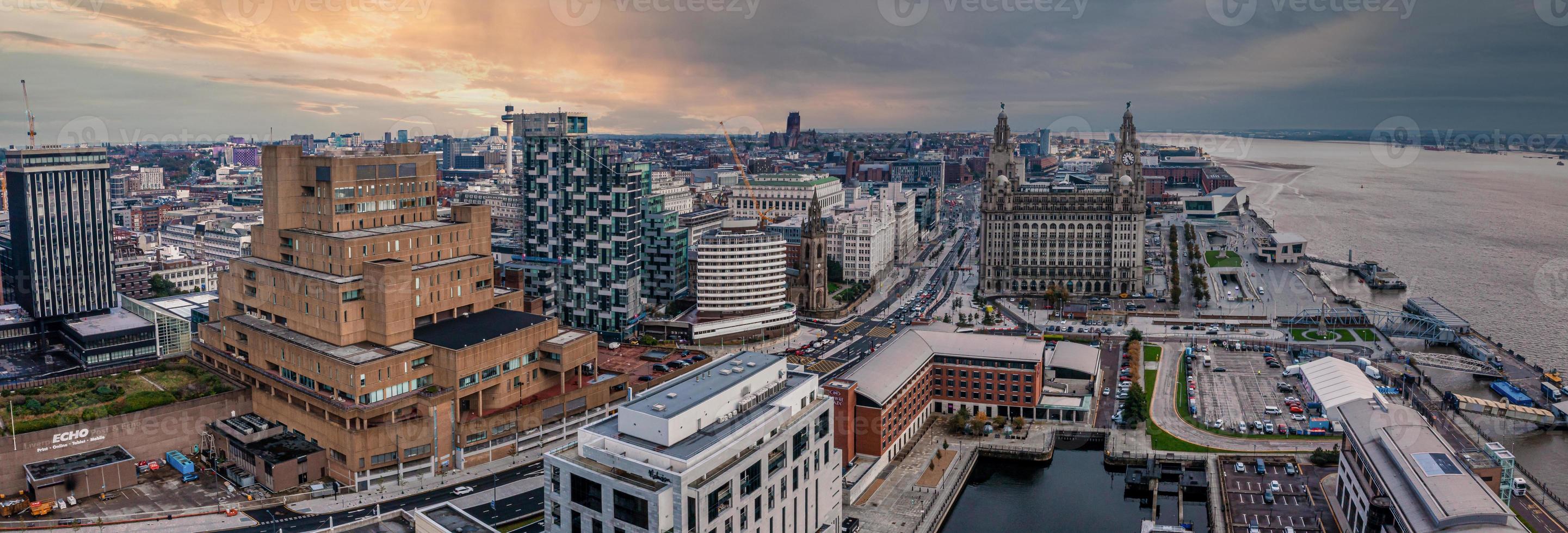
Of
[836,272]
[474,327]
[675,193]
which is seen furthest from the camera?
[675,193]

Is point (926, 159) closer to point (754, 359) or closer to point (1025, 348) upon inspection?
point (1025, 348)

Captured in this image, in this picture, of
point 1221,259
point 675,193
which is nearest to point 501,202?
point 675,193

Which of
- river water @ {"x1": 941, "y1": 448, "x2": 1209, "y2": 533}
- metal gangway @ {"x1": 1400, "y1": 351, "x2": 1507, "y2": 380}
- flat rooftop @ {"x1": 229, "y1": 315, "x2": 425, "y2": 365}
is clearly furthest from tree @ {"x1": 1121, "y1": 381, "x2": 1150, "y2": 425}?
flat rooftop @ {"x1": 229, "y1": 315, "x2": 425, "y2": 365}

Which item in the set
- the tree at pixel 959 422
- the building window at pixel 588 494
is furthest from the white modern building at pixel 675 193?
the building window at pixel 588 494

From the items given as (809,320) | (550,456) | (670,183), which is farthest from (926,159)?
(550,456)

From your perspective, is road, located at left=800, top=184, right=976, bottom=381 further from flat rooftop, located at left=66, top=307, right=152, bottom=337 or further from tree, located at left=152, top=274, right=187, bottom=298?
tree, located at left=152, top=274, right=187, bottom=298

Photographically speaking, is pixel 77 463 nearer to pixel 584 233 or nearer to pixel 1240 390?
pixel 584 233
